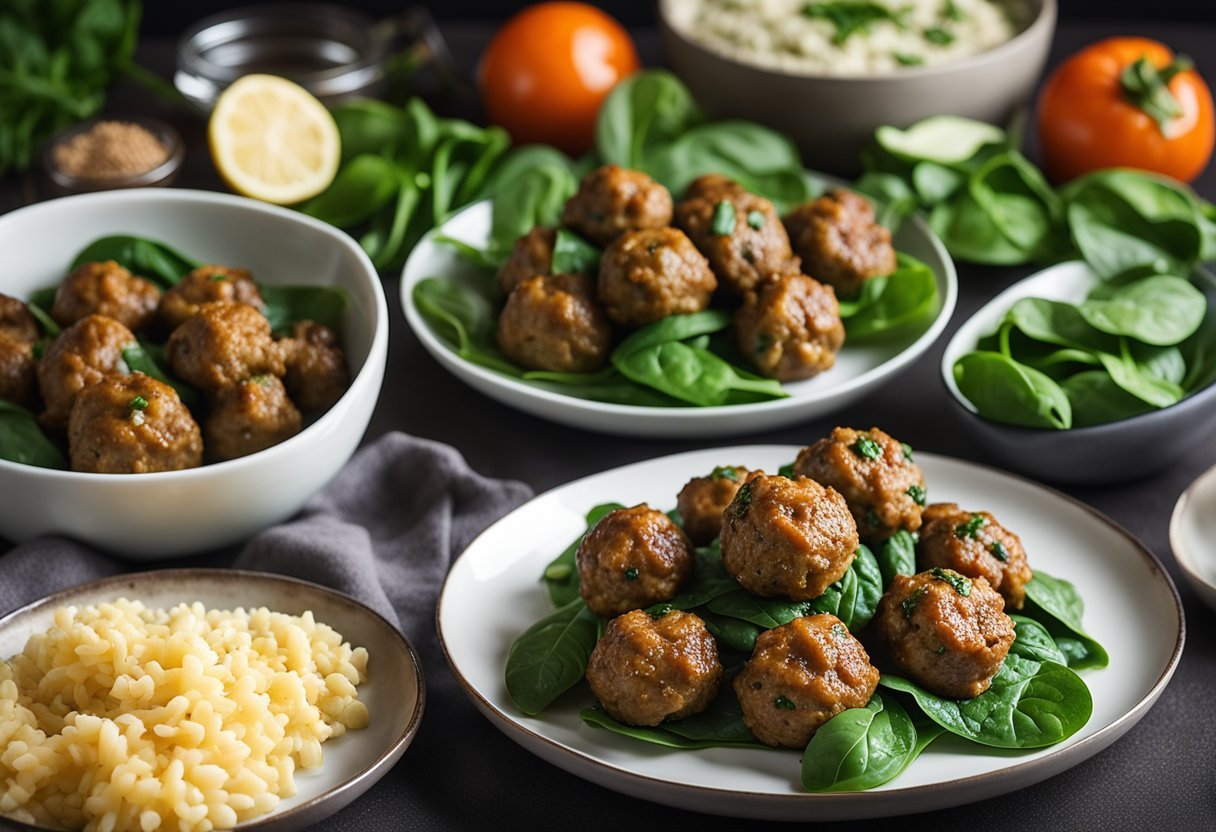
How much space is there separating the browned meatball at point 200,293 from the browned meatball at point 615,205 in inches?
31.0

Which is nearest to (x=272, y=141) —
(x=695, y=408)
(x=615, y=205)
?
(x=615, y=205)

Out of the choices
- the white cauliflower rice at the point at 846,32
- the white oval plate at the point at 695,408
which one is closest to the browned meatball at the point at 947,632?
the white oval plate at the point at 695,408

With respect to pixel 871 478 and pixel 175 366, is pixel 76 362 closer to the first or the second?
pixel 175 366

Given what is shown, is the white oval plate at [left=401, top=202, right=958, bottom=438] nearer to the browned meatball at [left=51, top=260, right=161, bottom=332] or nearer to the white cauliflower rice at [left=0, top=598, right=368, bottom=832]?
the browned meatball at [left=51, top=260, right=161, bottom=332]

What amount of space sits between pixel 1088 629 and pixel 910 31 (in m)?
2.35

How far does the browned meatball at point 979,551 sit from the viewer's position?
241cm

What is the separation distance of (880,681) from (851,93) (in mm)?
2258

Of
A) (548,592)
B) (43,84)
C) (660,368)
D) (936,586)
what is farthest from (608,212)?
(43,84)

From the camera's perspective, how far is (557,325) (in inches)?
123

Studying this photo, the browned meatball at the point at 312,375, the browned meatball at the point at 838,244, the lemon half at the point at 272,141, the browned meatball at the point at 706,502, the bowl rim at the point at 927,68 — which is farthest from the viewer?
the bowl rim at the point at 927,68

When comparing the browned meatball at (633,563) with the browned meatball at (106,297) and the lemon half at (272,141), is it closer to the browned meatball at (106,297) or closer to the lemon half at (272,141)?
the browned meatball at (106,297)

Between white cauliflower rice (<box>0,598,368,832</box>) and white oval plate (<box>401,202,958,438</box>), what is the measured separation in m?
0.86

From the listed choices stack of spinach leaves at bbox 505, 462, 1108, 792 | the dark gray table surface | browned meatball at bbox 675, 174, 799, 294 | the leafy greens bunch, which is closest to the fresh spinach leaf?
stack of spinach leaves at bbox 505, 462, 1108, 792

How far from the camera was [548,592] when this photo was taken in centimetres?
261
